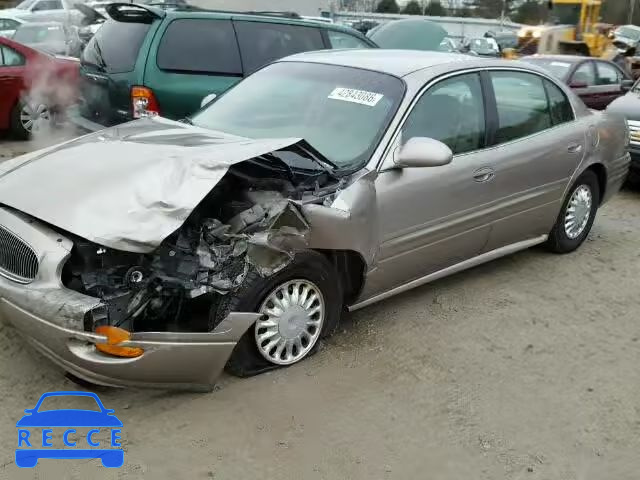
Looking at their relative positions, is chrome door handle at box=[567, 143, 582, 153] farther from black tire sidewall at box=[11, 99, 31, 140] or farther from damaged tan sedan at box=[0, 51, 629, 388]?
black tire sidewall at box=[11, 99, 31, 140]

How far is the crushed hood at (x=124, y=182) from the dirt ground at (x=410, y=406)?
87 centimetres

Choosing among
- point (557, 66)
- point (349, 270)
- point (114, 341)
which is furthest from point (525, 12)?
point (114, 341)

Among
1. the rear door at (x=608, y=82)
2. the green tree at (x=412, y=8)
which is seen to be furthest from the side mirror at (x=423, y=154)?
the green tree at (x=412, y=8)

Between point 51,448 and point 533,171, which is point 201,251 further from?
point 533,171

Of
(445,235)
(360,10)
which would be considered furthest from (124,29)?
(360,10)

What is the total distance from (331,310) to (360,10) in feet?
159

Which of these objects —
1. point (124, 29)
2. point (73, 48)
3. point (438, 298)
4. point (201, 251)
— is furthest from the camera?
point (73, 48)

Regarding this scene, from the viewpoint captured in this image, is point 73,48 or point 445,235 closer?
point 445,235

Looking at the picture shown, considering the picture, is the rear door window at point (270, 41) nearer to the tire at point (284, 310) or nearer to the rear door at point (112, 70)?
the rear door at point (112, 70)

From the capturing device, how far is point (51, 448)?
2850mm

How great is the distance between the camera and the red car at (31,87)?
8.69 m

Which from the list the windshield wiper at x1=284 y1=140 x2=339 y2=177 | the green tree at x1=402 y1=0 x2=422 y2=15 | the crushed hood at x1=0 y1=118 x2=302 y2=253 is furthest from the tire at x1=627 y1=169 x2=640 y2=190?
the green tree at x1=402 y1=0 x2=422 y2=15

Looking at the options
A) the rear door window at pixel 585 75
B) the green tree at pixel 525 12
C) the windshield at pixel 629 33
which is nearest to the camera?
the rear door window at pixel 585 75

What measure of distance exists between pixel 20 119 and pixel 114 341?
23.4ft
